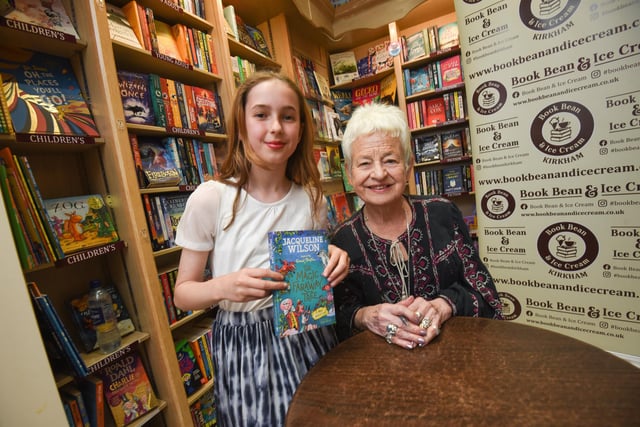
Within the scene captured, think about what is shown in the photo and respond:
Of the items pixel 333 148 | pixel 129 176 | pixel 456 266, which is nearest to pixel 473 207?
pixel 333 148

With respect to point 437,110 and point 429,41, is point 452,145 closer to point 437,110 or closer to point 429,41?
point 437,110

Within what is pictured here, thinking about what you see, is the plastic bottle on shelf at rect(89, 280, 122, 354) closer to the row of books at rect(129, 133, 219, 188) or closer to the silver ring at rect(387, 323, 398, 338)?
the row of books at rect(129, 133, 219, 188)

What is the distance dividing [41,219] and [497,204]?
8.10ft

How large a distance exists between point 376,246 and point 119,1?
2.10 m

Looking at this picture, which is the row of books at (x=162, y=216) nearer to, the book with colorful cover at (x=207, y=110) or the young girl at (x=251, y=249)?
the book with colorful cover at (x=207, y=110)

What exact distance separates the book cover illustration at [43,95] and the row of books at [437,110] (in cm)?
309

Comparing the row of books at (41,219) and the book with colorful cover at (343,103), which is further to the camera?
the book with colorful cover at (343,103)

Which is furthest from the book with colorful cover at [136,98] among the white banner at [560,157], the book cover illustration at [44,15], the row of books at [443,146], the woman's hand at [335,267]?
the row of books at [443,146]

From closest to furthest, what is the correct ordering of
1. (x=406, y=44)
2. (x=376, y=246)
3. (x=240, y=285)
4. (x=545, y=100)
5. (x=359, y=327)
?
(x=240, y=285)
(x=359, y=327)
(x=376, y=246)
(x=545, y=100)
(x=406, y=44)

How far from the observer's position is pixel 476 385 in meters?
0.66

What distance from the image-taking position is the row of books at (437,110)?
3.18m

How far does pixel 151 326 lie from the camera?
156cm

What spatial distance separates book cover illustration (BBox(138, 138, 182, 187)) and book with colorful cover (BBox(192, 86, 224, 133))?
1.09 ft

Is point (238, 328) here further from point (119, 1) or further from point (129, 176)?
A: point (119, 1)
